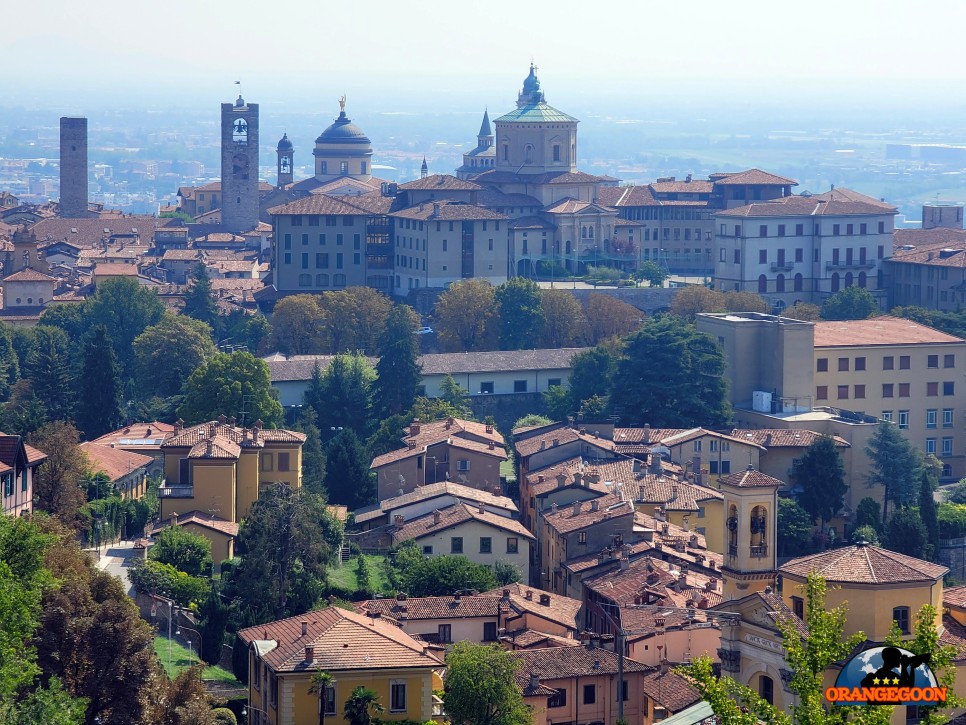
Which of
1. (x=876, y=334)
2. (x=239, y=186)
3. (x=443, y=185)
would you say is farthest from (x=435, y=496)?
(x=239, y=186)

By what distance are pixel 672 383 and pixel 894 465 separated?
5355mm

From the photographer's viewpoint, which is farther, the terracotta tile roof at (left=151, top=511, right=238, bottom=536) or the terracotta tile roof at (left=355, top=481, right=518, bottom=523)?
the terracotta tile roof at (left=355, top=481, right=518, bottom=523)

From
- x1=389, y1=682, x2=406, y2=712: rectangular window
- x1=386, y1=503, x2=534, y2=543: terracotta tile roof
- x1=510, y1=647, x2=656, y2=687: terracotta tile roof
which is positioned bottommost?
x1=510, y1=647, x2=656, y2=687: terracotta tile roof

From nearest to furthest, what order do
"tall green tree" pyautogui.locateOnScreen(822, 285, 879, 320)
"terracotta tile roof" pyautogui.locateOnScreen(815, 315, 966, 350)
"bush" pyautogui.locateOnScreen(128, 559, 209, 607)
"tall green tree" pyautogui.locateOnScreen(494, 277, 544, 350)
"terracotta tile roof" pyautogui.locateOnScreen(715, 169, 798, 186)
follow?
"bush" pyautogui.locateOnScreen(128, 559, 209, 607)
"terracotta tile roof" pyautogui.locateOnScreen(815, 315, 966, 350)
"tall green tree" pyautogui.locateOnScreen(494, 277, 544, 350)
"tall green tree" pyautogui.locateOnScreen(822, 285, 879, 320)
"terracotta tile roof" pyautogui.locateOnScreen(715, 169, 798, 186)

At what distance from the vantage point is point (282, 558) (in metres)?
33.9

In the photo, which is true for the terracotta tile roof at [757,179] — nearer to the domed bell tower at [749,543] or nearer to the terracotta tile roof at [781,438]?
the terracotta tile roof at [781,438]

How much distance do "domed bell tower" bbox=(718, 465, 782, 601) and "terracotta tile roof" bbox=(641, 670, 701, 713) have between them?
133 centimetres

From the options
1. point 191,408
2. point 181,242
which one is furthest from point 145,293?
point 181,242

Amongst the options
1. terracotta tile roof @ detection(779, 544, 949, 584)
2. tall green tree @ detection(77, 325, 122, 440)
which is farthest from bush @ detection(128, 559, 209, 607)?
tall green tree @ detection(77, 325, 122, 440)

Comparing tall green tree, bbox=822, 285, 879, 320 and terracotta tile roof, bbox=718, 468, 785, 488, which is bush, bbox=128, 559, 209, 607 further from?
tall green tree, bbox=822, 285, 879, 320

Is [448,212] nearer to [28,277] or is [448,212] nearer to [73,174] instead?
[28,277]

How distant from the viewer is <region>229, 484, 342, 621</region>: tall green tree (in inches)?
1302

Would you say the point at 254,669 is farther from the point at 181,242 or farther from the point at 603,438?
the point at 181,242

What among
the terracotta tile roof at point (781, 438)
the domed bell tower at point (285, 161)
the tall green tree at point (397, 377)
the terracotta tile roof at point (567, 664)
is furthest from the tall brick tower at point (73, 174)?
the terracotta tile roof at point (567, 664)
